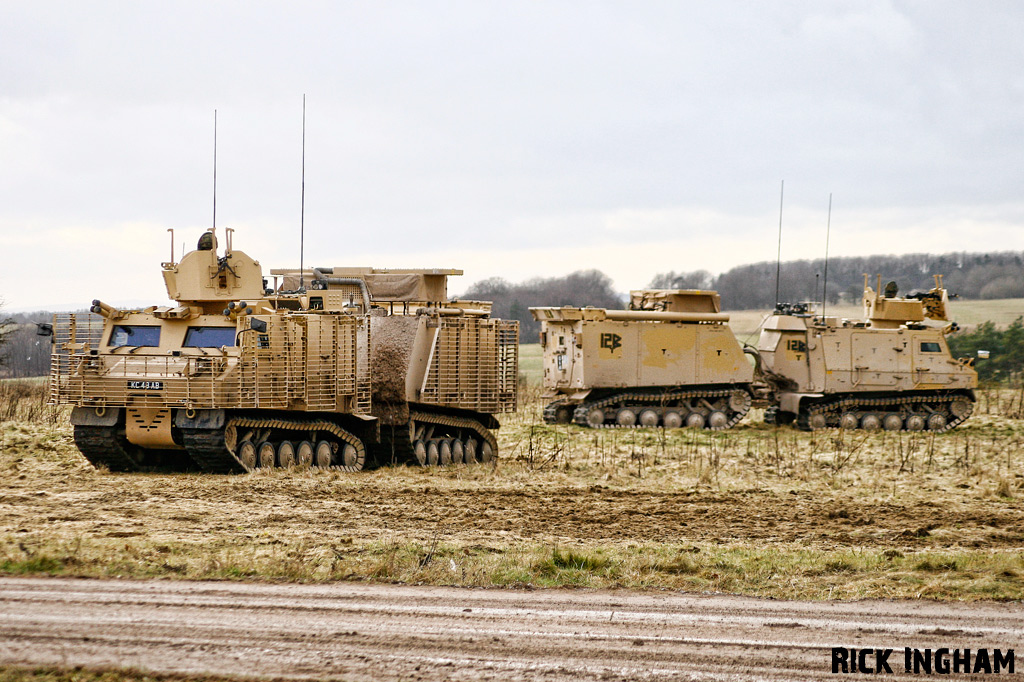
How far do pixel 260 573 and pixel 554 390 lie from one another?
62.3ft

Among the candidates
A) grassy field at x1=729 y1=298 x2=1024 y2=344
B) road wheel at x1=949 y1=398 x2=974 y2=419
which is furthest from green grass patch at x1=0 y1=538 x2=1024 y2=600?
grassy field at x1=729 y1=298 x2=1024 y2=344

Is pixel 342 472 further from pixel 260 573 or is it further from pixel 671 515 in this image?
pixel 260 573

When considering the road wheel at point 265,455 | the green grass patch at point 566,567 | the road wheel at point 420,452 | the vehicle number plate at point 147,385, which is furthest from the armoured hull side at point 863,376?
the green grass patch at point 566,567

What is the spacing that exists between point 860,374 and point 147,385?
762 inches

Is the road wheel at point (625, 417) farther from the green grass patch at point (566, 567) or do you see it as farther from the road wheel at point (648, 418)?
the green grass patch at point (566, 567)

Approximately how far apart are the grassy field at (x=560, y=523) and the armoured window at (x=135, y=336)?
1.96 meters

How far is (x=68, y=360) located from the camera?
16359 mm

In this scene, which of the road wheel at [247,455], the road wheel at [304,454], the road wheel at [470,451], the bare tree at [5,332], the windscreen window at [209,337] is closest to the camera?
the road wheel at [247,455]

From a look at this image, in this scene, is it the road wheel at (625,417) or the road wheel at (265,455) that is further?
the road wheel at (625,417)

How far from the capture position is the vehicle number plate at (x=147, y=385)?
625 inches

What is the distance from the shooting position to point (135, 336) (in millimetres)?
17078

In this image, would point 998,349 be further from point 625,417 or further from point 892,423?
point 625,417

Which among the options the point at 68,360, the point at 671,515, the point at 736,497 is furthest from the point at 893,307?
the point at 68,360

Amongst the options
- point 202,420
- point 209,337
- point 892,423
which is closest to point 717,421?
point 892,423
